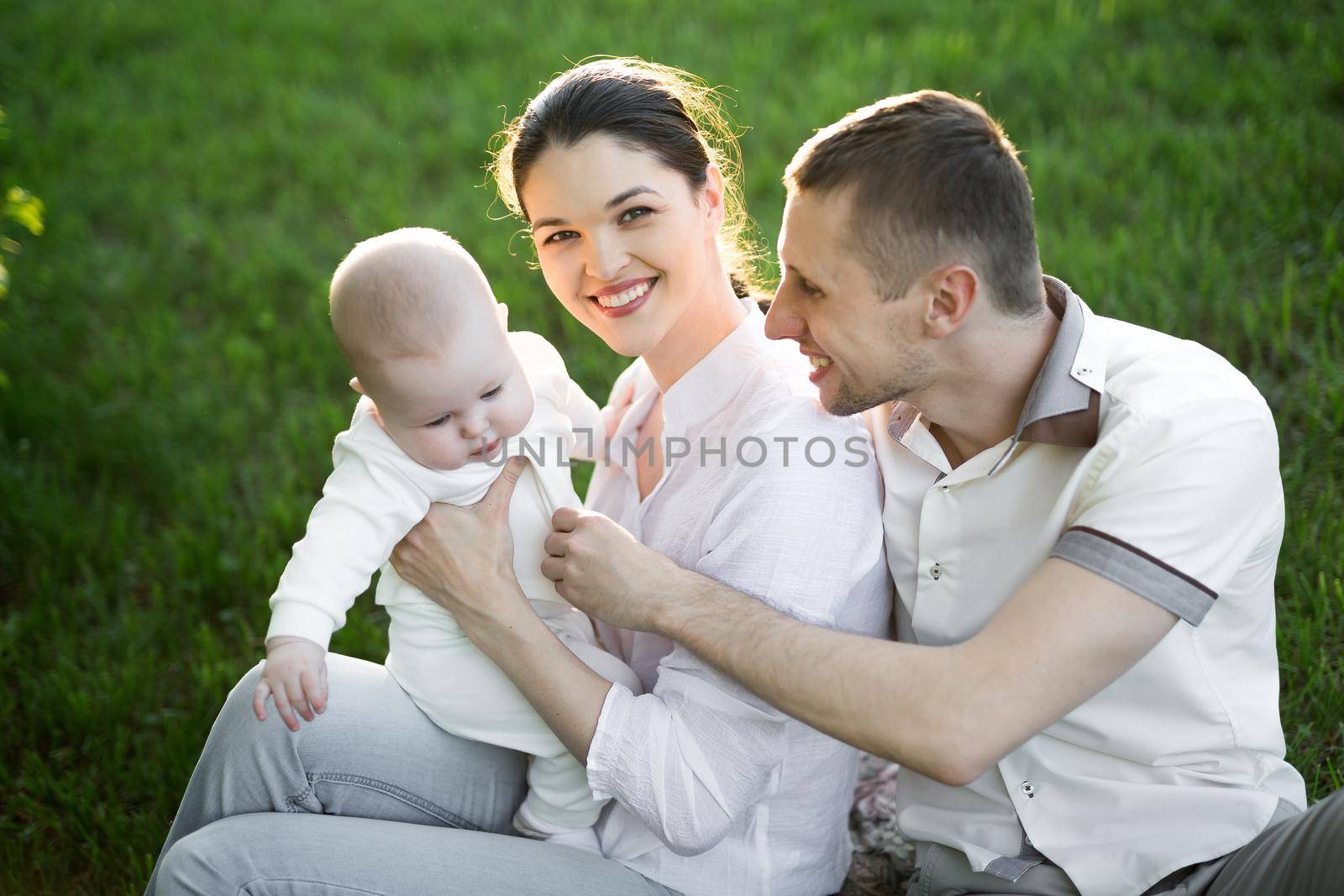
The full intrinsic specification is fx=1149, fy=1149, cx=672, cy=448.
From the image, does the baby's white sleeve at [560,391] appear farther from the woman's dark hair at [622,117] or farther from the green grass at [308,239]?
the green grass at [308,239]

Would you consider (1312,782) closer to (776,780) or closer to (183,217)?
(776,780)

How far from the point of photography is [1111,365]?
1.94m

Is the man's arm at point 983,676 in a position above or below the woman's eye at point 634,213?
below

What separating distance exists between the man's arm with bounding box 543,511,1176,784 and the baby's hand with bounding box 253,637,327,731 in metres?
0.70

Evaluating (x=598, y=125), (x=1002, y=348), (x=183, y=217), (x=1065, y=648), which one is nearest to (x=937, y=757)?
(x=1065, y=648)

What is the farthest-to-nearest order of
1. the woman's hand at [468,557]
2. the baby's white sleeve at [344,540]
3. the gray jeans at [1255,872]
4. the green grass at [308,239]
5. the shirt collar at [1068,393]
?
1. the green grass at [308,239]
2. the woman's hand at [468,557]
3. the baby's white sleeve at [344,540]
4. the shirt collar at [1068,393]
5. the gray jeans at [1255,872]

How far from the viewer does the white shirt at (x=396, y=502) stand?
6.91 ft

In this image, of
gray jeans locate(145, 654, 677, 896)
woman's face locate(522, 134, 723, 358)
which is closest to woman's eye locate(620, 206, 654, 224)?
woman's face locate(522, 134, 723, 358)

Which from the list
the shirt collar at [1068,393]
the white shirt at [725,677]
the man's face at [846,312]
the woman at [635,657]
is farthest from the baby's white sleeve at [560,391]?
the shirt collar at [1068,393]

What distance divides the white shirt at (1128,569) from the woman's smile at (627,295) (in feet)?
1.95

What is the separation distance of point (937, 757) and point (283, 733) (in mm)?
1249

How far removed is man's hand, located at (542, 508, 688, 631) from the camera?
200 centimetres

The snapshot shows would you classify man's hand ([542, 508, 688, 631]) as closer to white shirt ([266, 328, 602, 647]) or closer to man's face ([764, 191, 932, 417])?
white shirt ([266, 328, 602, 647])

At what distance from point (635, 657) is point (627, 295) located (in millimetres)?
738
